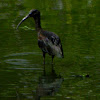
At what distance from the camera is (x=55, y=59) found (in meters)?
12.9

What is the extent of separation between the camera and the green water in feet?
31.7

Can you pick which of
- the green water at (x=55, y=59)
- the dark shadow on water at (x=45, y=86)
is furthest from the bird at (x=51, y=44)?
the dark shadow on water at (x=45, y=86)

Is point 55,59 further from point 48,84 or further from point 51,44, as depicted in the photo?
point 48,84

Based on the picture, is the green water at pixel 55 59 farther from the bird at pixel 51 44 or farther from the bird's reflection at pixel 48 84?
the bird at pixel 51 44

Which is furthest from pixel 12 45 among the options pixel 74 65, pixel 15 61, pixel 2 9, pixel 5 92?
pixel 2 9

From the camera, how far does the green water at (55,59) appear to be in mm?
9676

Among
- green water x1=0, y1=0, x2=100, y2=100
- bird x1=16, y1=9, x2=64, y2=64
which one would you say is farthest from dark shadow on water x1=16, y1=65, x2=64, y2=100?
bird x1=16, y1=9, x2=64, y2=64

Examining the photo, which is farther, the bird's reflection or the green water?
the green water

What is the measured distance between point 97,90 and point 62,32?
20.6 ft

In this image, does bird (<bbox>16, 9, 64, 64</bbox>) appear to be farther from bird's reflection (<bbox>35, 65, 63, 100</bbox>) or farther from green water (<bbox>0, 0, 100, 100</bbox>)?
bird's reflection (<bbox>35, 65, 63, 100</bbox>)

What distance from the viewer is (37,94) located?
9.48 metres

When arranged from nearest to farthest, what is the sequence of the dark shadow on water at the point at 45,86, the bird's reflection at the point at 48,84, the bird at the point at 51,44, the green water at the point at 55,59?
the dark shadow on water at the point at 45,86 → the bird's reflection at the point at 48,84 → the green water at the point at 55,59 → the bird at the point at 51,44

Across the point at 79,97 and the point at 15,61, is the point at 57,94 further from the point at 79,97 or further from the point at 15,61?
the point at 15,61

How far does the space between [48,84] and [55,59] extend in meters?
2.62
